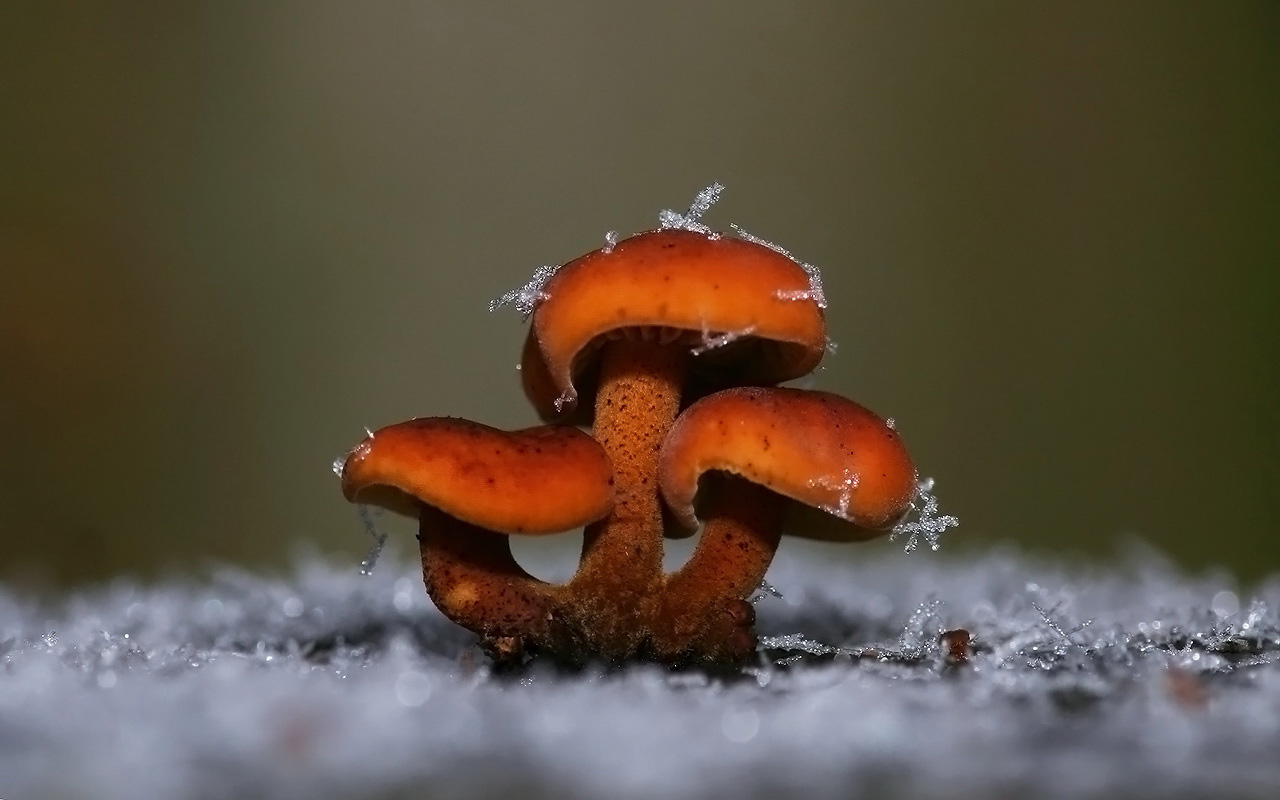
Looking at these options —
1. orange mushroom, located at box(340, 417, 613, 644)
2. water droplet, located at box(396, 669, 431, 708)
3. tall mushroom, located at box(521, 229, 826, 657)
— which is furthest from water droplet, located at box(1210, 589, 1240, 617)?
water droplet, located at box(396, 669, 431, 708)

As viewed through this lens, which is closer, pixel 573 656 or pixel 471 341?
pixel 573 656

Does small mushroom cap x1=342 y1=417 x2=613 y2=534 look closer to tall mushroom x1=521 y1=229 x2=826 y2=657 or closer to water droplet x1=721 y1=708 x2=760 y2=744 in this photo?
tall mushroom x1=521 y1=229 x2=826 y2=657

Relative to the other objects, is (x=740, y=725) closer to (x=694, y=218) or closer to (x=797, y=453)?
(x=797, y=453)

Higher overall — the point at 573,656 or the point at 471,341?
the point at 471,341

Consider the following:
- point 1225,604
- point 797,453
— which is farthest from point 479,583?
point 1225,604

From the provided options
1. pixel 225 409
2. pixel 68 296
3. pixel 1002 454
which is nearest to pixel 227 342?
pixel 225 409

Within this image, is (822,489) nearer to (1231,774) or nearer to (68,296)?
(1231,774)

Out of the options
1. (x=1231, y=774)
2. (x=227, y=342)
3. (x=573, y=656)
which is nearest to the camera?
(x=1231, y=774)
